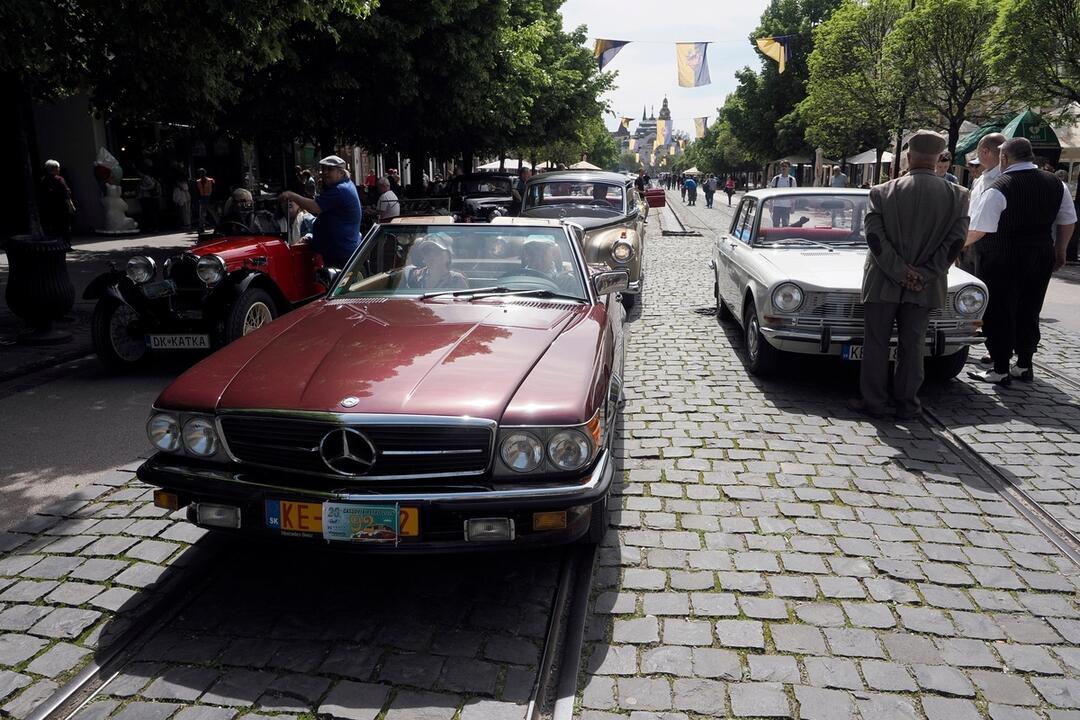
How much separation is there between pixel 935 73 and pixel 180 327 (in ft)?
73.2

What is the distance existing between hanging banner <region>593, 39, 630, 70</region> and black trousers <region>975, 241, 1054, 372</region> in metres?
24.3

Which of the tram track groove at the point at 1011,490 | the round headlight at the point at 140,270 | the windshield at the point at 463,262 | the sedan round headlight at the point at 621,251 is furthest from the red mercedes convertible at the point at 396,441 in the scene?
the sedan round headlight at the point at 621,251

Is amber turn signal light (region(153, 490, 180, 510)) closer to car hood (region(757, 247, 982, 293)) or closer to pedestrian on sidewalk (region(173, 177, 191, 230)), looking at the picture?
car hood (region(757, 247, 982, 293))

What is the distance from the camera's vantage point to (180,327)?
7.59 metres

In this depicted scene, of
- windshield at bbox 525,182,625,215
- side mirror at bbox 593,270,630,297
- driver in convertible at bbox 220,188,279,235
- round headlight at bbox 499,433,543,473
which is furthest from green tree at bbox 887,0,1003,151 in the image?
round headlight at bbox 499,433,543,473

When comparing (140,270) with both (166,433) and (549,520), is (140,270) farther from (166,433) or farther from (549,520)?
(549,520)

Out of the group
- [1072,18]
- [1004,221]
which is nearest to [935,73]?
[1072,18]

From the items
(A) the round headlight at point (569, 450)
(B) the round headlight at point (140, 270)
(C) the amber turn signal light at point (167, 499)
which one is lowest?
(C) the amber turn signal light at point (167, 499)

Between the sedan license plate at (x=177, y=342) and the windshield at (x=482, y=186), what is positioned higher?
the windshield at (x=482, y=186)

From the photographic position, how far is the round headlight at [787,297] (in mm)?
6680

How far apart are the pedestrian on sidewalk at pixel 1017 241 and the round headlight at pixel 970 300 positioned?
2.24 ft

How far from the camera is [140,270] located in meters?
7.54

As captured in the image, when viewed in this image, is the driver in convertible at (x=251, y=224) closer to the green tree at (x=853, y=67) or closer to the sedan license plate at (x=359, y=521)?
the sedan license plate at (x=359, y=521)

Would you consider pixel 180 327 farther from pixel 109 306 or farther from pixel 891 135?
pixel 891 135
